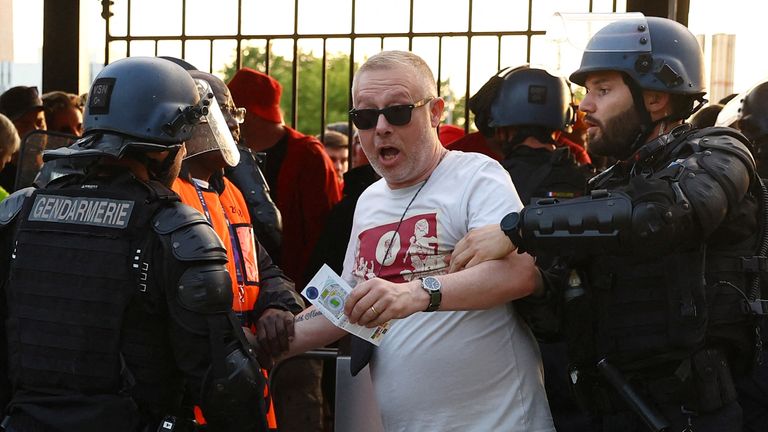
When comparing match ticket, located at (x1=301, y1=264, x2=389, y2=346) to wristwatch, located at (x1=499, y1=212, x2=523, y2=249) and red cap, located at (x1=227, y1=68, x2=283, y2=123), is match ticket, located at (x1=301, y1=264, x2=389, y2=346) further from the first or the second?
red cap, located at (x1=227, y1=68, x2=283, y2=123)

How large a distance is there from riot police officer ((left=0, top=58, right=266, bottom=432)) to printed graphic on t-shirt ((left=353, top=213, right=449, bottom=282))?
17.6 inches

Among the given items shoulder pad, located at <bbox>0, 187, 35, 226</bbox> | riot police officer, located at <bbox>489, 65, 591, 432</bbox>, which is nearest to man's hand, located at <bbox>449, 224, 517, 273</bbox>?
shoulder pad, located at <bbox>0, 187, 35, 226</bbox>

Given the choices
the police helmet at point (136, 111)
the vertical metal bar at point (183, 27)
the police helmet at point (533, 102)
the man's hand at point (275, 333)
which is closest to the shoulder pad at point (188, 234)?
the police helmet at point (136, 111)

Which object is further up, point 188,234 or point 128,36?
point 128,36

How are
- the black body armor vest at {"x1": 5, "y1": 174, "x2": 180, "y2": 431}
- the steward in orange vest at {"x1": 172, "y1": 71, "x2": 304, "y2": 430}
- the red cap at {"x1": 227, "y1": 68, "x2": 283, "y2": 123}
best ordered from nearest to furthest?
1. the black body armor vest at {"x1": 5, "y1": 174, "x2": 180, "y2": 431}
2. the steward in orange vest at {"x1": 172, "y1": 71, "x2": 304, "y2": 430}
3. the red cap at {"x1": 227, "y1": 68, "x2": 283, "y2": 123}

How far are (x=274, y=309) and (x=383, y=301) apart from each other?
1070mm

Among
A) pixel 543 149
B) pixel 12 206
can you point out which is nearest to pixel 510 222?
pixel 12 206

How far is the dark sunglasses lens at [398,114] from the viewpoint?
3268 mm

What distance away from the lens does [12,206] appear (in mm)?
3262

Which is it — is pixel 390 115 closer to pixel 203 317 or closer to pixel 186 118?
pixel 186 118

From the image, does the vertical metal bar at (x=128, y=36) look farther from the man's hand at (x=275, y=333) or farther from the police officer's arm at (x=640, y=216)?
the police officer's arm at (x=640, y=216)

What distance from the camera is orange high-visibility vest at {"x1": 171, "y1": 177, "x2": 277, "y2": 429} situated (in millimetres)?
3834

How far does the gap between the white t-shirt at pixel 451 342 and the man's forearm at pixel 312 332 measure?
0.23 meters

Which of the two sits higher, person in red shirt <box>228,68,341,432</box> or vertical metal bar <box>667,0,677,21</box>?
vertical metal bar <box>667,0,677,21</box>
